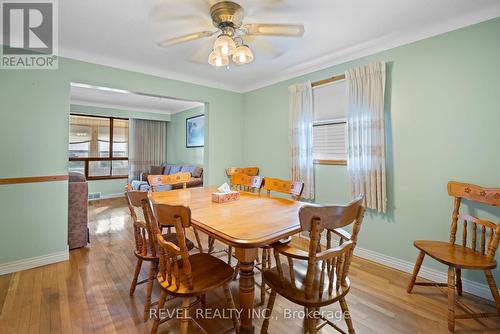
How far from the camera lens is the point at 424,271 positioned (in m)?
2.26

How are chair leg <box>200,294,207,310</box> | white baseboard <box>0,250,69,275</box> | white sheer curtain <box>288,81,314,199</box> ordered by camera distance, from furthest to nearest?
white sheer curtain <box>288,81,314,199</box> → white baseboard <box>0,250,69,275</box> → chair leg <box>200,294,207,310</box>

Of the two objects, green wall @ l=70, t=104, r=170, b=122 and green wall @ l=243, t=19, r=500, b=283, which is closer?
green wall @ l=243, t=19, r=500, b=283

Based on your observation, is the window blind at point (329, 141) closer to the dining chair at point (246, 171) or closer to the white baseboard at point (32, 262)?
the dining chair at point (246, 171)

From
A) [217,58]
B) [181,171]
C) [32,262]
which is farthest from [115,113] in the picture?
[217,58]

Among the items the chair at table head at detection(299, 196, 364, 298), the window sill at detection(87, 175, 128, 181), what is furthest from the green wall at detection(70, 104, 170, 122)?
the chair at table head at detection(299, 196, 364, 298)

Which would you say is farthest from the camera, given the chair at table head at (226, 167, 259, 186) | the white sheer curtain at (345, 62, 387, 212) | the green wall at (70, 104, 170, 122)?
the green wall at (70, 104, 170, 122)

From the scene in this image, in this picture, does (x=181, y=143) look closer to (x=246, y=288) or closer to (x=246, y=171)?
(x=246, y=171)

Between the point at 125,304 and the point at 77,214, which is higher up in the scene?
the point at 77,214

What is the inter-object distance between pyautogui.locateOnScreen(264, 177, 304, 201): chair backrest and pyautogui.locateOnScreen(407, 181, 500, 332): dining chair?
1060 mm

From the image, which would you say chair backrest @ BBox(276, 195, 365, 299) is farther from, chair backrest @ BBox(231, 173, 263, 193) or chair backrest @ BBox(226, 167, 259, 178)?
chair backrest @ BBox(226, 167, 259, 178)

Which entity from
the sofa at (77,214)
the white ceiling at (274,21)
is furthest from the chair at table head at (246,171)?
the sofa at (77,214)

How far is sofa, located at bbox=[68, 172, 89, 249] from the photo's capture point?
2850 millimetres

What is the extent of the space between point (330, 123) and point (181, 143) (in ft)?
14.9
